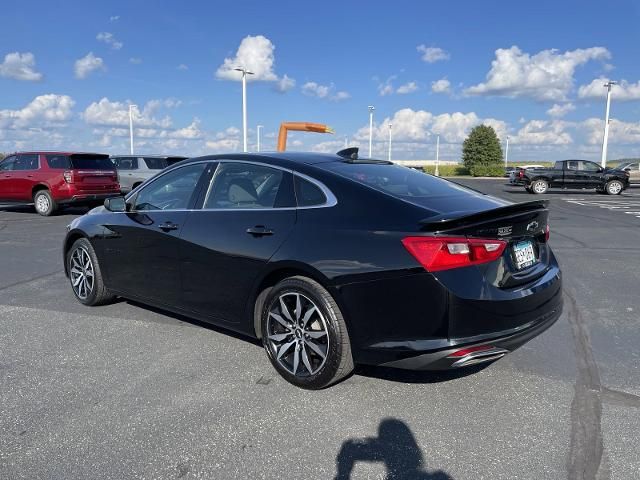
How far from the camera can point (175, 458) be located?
8.78 feet

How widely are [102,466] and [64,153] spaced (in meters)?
13.4

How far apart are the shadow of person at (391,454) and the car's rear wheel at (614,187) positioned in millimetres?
26017

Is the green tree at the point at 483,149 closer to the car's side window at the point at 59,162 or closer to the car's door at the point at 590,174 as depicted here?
the car's door at the point at 590,174

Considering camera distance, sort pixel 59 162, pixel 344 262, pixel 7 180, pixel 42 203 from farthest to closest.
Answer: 1. pixel 7 180
2. pixel 42 203
3. pixel 59 162
4. pixel 344 262

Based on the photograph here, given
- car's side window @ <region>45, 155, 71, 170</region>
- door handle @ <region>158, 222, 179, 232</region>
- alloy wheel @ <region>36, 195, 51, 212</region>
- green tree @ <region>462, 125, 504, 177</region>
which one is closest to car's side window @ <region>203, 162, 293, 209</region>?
door handle @ <region>158, 222, 179, 232</region>

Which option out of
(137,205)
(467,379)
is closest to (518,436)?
(467,379)

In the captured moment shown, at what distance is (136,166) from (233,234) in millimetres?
17321

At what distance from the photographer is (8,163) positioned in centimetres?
1488

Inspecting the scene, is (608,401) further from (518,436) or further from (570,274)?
(570,274)

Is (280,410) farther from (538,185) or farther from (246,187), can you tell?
(538,185)

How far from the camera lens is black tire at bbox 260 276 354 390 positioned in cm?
321

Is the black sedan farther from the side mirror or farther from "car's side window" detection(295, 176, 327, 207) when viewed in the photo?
the side mirror

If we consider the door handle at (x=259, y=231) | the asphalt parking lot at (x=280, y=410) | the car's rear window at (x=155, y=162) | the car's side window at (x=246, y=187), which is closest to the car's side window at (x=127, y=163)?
the car's rear window at (x=155, y=162)

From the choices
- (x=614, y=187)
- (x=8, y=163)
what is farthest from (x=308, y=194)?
(x=614, y=187)
